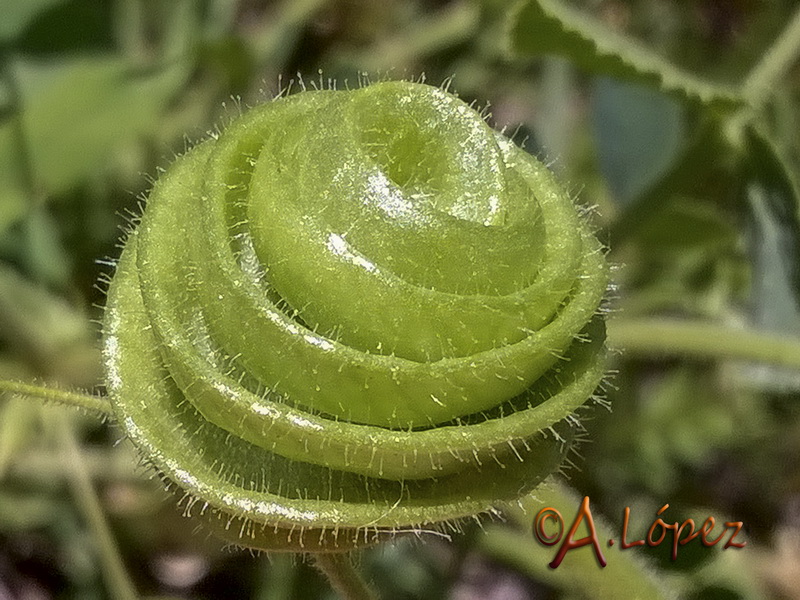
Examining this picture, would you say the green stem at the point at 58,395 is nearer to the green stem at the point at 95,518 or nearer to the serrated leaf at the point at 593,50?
the green stem at the point at 95,518

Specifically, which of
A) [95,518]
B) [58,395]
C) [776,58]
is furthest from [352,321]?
[776,58]

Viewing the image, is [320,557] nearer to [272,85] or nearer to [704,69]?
[272,85]

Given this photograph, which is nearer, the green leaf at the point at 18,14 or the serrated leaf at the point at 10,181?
the serrated leaf at the point at 10,181

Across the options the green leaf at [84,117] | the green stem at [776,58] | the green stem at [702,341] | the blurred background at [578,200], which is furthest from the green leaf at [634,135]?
the green leaf at [84,117]

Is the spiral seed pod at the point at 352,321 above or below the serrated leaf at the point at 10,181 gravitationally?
above

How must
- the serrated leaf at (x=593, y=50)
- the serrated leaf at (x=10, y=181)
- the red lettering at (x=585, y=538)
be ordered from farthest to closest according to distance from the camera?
the serrated leaf at (x=10, y=181) → the serrated leaf at (x=593, y=50) → the red lettering at (x=585, y=538)

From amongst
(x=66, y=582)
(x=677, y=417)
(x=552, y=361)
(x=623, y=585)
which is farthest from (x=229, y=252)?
(x=677, y=417)

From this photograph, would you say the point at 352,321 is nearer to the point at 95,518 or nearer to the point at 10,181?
the point at 95,518
